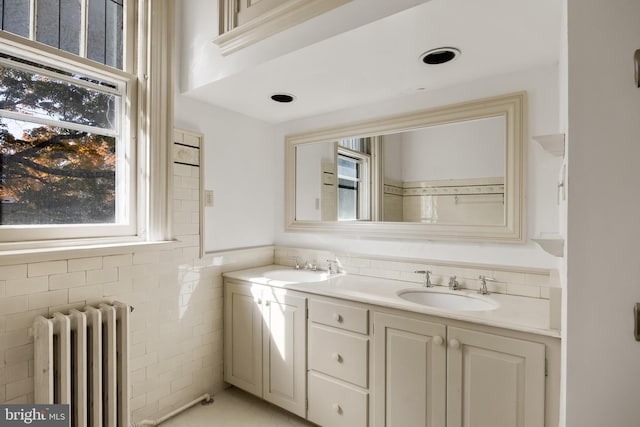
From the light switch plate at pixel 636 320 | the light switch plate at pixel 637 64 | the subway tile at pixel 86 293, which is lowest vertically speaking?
the subway tile at pixel 86 293

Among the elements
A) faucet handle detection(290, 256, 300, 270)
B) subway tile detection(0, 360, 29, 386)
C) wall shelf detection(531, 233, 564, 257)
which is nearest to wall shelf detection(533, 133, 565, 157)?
wall shelf detection(531, 233, 564, 257)

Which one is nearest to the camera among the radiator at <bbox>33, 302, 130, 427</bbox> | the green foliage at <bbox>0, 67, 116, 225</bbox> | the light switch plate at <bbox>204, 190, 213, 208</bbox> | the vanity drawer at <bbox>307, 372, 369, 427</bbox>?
the radiator at <bbox>33, 302, 130, 427</bbox>

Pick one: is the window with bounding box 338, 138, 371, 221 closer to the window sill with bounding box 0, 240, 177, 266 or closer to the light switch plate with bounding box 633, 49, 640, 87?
the window sill with bounding box 0, 240, 177, 266

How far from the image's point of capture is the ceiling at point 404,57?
1.29 m

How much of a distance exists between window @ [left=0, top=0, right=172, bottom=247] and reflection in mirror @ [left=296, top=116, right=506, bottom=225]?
115 centimetres

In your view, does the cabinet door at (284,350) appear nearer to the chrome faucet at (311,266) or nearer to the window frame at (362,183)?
the chrome faucet at (311,266)

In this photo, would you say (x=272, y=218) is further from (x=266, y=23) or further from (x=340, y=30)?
(x=340, y=30)

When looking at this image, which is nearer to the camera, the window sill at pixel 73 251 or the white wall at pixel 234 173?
the window sill at pixel 73 251

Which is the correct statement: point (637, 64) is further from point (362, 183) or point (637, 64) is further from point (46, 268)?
point (46, 268)

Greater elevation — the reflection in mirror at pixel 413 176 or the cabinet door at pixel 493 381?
the reflection in mirror at pixel 413 176

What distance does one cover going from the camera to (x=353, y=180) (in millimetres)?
2414

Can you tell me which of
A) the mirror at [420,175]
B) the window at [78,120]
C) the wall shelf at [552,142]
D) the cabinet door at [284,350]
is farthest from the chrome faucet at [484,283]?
the window at [78,120]

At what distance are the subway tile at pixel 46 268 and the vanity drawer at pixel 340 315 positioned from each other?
1.28m

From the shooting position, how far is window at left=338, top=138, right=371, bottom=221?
2357mm
